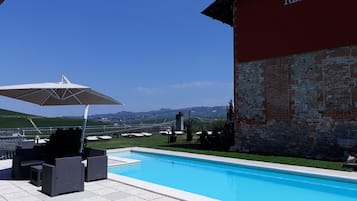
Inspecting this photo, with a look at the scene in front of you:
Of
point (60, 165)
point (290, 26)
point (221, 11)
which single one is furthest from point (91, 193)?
point (221, 11)

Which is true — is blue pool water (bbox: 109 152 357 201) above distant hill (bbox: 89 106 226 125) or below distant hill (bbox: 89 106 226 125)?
below

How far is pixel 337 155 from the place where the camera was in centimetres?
1174

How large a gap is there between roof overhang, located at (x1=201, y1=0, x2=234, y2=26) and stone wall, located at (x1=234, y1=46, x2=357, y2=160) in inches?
131

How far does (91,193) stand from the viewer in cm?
675

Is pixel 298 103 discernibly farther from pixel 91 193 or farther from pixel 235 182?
pixel 91 193

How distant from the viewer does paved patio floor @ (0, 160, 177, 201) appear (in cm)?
636

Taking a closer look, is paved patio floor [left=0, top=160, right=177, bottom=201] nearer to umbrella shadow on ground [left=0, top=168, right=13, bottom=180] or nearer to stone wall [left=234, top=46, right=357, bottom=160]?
umbrella shadow on ground [left=0, top=168, right=13, bottom=180]

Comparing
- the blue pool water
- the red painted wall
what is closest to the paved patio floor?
the blue pool water

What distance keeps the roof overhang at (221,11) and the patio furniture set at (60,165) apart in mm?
10136

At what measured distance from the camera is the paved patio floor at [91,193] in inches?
250

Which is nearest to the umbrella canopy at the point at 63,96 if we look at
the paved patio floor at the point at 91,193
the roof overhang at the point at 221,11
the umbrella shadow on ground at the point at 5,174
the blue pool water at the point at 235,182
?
the umbrella shadow on ground at the point at 5,174

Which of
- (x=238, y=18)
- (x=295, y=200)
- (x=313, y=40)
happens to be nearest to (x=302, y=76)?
(x=313, y=40)

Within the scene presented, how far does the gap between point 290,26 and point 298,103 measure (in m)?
3.12

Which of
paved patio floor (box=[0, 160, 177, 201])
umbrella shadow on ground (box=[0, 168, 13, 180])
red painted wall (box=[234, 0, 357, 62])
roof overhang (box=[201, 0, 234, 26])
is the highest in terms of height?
roof overhang (box=[201, 0, 234, 26])
